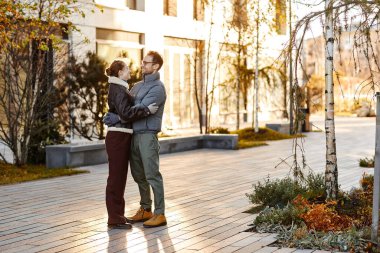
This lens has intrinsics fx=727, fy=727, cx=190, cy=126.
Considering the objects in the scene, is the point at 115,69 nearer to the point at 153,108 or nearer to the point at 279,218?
the point at 153,108

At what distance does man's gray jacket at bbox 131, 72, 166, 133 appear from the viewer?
27.6 feet

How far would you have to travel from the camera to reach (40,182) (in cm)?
1289

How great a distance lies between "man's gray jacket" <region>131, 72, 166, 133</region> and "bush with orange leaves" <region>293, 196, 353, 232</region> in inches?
74.8

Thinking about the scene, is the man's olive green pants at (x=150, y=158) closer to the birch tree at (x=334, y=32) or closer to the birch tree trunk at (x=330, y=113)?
the birch tree at (x=334, y=32)

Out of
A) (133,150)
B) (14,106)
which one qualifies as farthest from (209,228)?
(14,106)

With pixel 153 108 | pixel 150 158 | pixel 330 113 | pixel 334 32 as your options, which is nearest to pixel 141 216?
pixel 150 158

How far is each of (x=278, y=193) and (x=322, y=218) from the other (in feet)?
4.85

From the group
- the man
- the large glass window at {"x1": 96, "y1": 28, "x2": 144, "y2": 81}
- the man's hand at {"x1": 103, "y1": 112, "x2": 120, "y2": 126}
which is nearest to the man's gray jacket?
the man

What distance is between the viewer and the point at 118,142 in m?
8.48

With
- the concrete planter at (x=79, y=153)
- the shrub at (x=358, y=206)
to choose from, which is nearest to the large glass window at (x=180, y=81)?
the concrete planter at (x=79, y=153)

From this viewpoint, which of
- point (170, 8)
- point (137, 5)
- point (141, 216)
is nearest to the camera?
point (141, 216)

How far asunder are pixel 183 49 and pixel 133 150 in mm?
20841

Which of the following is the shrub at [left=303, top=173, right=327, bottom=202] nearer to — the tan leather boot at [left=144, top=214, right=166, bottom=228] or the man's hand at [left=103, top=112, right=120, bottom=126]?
the tan leather boot at [left=144, top=214, right=166, bottom=228]

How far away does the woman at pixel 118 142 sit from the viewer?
331 inches
